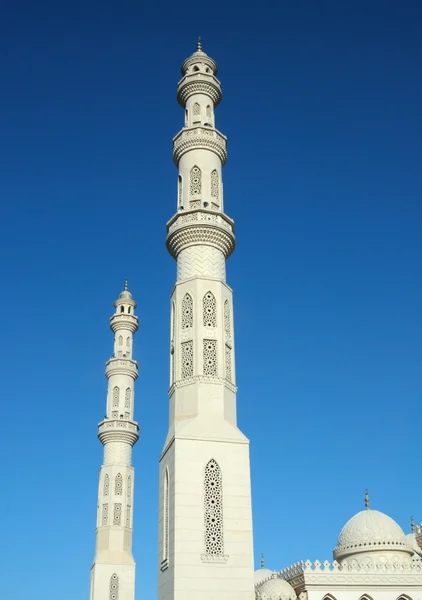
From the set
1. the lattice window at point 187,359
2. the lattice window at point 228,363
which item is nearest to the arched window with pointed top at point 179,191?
the lattice window at point 187,359

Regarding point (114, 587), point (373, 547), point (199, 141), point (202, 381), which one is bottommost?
point (373, 547)

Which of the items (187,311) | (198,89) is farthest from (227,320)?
(198,89)

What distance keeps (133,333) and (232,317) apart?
17.0 m

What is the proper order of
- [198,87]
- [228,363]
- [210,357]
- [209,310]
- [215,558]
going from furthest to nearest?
1. [198,87]
2. [209,310]
3. [228,363]
4. [210,357]
5. [215,558]

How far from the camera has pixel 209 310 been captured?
17.6m

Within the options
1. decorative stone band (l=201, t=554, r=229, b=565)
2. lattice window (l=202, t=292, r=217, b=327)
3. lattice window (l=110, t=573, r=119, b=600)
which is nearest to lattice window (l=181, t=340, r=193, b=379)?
lattice window (l=202, t=292, r=217, b=327)

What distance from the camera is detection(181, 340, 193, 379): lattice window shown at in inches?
669

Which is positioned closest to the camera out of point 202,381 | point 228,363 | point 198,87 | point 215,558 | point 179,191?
point 215,558

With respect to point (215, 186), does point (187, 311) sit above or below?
below

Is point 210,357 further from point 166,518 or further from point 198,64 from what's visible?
point 198,64

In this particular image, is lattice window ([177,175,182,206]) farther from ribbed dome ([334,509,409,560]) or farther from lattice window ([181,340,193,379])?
ribbed dome ([334,509,409,560])

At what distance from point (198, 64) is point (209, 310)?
8111mm

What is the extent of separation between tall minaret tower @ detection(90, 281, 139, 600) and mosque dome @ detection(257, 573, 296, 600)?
42.0 ft

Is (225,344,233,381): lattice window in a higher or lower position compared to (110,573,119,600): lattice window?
higher
